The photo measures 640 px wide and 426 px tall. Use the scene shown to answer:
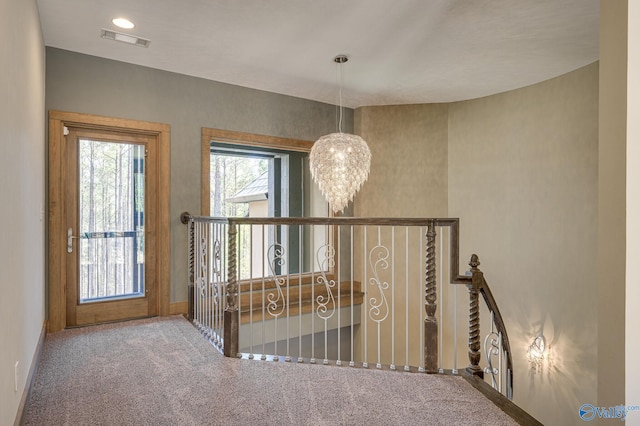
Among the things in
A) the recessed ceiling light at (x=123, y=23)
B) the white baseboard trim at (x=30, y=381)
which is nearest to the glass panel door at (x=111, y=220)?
the white baseboard trim at (x=30, y=381)

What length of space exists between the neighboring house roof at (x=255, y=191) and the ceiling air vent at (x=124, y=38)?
77.6 inches

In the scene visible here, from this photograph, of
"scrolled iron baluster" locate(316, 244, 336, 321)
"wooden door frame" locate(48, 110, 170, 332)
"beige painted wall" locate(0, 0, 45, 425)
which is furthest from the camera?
"wooden door frame" locate(48, 110, 170, 332)

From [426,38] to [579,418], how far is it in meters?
4.12

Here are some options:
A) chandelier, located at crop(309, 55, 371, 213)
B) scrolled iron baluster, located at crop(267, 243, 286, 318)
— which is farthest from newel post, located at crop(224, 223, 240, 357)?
chandelier, located at crop(309, 55, 371, 213)

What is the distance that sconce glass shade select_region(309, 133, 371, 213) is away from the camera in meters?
3.94

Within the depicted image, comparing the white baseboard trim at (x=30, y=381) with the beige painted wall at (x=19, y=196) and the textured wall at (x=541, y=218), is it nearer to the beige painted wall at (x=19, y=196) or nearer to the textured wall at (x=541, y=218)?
the beige painted wall at (x=19, y=196)

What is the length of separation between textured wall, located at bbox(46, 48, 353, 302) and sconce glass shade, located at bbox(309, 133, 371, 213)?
1131mm

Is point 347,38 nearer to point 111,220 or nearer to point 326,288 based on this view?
point 326,288

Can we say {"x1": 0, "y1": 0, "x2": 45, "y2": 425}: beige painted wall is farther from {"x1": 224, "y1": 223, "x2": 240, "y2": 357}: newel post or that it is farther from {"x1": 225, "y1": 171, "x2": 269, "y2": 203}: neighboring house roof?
{"x1": 225, "y1": 171, "x2": 269, "y2": 203}: neighboring house roof

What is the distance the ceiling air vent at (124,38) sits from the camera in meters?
3.27

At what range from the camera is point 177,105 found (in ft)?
13.8

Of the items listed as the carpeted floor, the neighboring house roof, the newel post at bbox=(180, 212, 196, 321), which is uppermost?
the neighboring house roof

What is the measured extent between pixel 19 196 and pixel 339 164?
2.62m

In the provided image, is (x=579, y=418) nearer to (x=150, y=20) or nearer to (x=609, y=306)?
(x=609, y=306)
